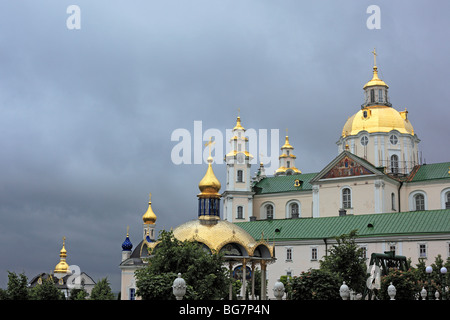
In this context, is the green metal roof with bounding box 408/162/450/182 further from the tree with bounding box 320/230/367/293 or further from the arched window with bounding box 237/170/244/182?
the tree with bounding box 320/230/367/293

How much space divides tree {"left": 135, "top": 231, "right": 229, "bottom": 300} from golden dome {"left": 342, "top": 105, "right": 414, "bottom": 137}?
46289mm

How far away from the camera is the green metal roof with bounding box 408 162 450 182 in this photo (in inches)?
2798

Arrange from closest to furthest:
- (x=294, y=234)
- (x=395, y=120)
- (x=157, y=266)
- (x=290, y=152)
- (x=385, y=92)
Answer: (x=157, y=266) → (x=294, y=234) → (x=395, y=120) → (x=385, y=92) → (x=290, y=152)

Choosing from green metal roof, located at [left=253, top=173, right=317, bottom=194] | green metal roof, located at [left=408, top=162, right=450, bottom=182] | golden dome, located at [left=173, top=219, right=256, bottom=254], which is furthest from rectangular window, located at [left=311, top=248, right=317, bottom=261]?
golden dome, located at [left=173, top=219, right=256, bottom=254]

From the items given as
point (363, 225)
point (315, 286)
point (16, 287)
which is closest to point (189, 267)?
point (315, 286)

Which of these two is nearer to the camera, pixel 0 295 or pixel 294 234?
pixel 0 295

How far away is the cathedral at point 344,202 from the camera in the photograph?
5269 centimetres

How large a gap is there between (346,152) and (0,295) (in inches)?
1454

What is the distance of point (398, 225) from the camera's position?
5622 cm

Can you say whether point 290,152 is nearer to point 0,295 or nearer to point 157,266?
point 0,295

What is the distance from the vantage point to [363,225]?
5847 centimetres
